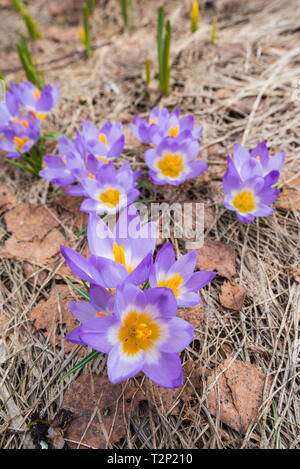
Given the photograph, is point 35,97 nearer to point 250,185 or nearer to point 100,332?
point 250,185

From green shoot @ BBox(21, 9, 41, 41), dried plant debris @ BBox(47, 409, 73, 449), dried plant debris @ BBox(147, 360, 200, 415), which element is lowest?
dried plant debris @ BBox(47, 409, 73, 449)

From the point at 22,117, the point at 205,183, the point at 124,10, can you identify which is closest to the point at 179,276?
the point at 205,183

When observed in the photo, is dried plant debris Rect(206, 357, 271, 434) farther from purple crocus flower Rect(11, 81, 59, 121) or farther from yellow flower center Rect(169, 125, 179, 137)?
purple crocus flower Rect(11, 81, 59, 121)

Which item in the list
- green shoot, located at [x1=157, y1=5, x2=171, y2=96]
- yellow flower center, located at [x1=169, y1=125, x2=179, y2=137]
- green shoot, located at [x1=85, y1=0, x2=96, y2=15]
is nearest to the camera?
yellow flower center, located at [x1=169, y1=125, x2=179, y2=137]

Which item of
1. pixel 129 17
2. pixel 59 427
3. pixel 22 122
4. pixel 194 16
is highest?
pixel 129 17

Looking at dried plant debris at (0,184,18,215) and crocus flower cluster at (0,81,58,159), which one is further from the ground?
crocus flower cluster at (0,81,58,159)

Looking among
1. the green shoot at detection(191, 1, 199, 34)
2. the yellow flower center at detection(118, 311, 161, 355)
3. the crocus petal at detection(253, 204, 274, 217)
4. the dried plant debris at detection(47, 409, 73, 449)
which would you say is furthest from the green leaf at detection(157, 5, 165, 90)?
the dried plant debris at detection(47, 409, 73, 449)

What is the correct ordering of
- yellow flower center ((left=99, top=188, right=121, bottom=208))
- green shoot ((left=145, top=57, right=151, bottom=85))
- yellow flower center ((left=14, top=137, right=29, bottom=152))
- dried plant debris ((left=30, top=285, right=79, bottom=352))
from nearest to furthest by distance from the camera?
dried plant debris ((left=30, top=285, right=79, bottom=352)) → yellow flower center ((left=99, top=188, right=121, bottom=208)) → yellow flower center ((left=14, top=137, right=29, bottom=152)) → green shoot ((left=145, top=57, right=151, bottom=85))
